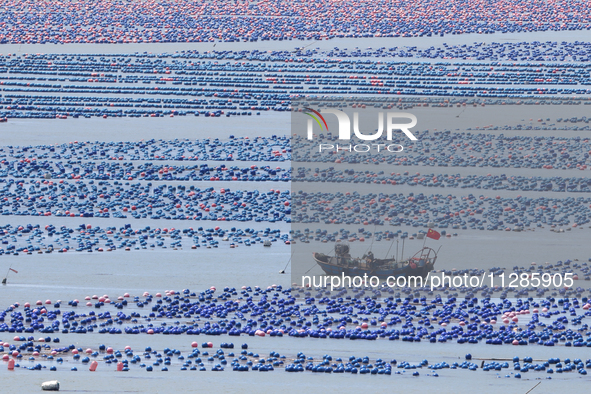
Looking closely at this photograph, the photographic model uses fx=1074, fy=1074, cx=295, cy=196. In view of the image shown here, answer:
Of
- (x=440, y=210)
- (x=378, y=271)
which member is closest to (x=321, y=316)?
(x=378, y=271)

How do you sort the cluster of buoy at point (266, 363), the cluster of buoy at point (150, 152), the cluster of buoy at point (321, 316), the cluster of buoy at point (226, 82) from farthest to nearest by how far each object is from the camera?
the cluster of buoy at point (226, 82) < the cluster of buoy at point (150, 152) < the cluster of buoy at point (321, 316) < the cluster of buoy at point (266, 363)

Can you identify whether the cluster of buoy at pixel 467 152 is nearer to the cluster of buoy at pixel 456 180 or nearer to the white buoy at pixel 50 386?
the cluster of buoy at pixel 456 180

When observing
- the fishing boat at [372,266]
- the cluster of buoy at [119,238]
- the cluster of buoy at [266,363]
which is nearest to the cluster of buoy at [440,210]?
the cluster of buoy at [119,238]

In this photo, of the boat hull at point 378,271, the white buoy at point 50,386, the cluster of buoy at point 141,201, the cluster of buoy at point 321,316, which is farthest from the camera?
the cluster of buoy at point 141,201

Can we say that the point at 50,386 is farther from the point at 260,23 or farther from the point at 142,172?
the point at 260,23

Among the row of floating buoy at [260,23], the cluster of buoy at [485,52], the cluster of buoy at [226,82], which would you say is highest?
the row of floating buoy at [260,23]

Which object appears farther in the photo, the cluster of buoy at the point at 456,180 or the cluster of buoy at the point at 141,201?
the cluster of buoy at the point at 456,180

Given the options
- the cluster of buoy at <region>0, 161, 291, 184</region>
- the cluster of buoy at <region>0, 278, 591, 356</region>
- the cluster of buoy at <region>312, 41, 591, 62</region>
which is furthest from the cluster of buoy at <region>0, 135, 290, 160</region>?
the cluster of buoy at <region>312, 41, 591, 62</region>

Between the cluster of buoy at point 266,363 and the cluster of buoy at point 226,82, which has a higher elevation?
the cluster of buoy at point 226,82

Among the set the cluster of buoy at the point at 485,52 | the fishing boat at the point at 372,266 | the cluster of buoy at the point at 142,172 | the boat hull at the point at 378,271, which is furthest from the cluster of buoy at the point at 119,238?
the cluster of buoy at the point at 485,52

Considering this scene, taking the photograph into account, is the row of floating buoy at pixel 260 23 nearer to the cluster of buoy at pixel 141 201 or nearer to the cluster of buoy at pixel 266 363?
the cluster of buoy at pixel 141 201
